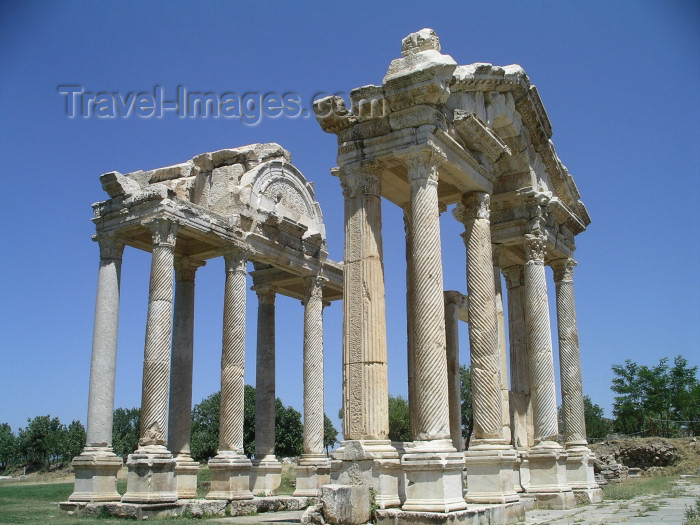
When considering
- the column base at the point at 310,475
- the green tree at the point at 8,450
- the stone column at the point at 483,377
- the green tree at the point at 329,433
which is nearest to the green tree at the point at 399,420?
the green tree at the point at 329,433

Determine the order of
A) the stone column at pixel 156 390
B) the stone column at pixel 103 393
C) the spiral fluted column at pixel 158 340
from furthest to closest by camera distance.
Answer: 1. the stone column at pixel 103 393
2. the spiral fluted column at pixel 158 340
3. the stone column at pixel 156 390

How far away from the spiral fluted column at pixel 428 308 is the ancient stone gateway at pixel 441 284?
1.0 inches

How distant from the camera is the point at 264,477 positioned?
24.7m

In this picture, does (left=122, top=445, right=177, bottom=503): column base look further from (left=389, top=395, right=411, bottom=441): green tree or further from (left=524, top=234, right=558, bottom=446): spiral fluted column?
(left=389, top=395, right=411, bottom=441): green tree

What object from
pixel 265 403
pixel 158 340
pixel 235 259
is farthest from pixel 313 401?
pixel 158 340

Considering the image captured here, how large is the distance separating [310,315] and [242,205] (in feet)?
17.1

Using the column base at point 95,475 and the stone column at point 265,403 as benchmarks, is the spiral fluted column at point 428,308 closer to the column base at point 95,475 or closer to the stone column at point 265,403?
the column base at point 95,475

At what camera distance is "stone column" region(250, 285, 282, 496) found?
2473 cm

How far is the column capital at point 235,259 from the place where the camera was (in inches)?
949

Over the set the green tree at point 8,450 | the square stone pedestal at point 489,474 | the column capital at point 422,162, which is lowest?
the green tree at point 8,450

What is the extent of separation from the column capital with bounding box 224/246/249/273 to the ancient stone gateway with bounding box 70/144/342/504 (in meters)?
0.04

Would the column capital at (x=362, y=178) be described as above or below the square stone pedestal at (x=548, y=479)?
above

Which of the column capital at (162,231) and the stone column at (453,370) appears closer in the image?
the stone column at (453,370)

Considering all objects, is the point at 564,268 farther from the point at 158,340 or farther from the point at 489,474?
the point at 158,340
